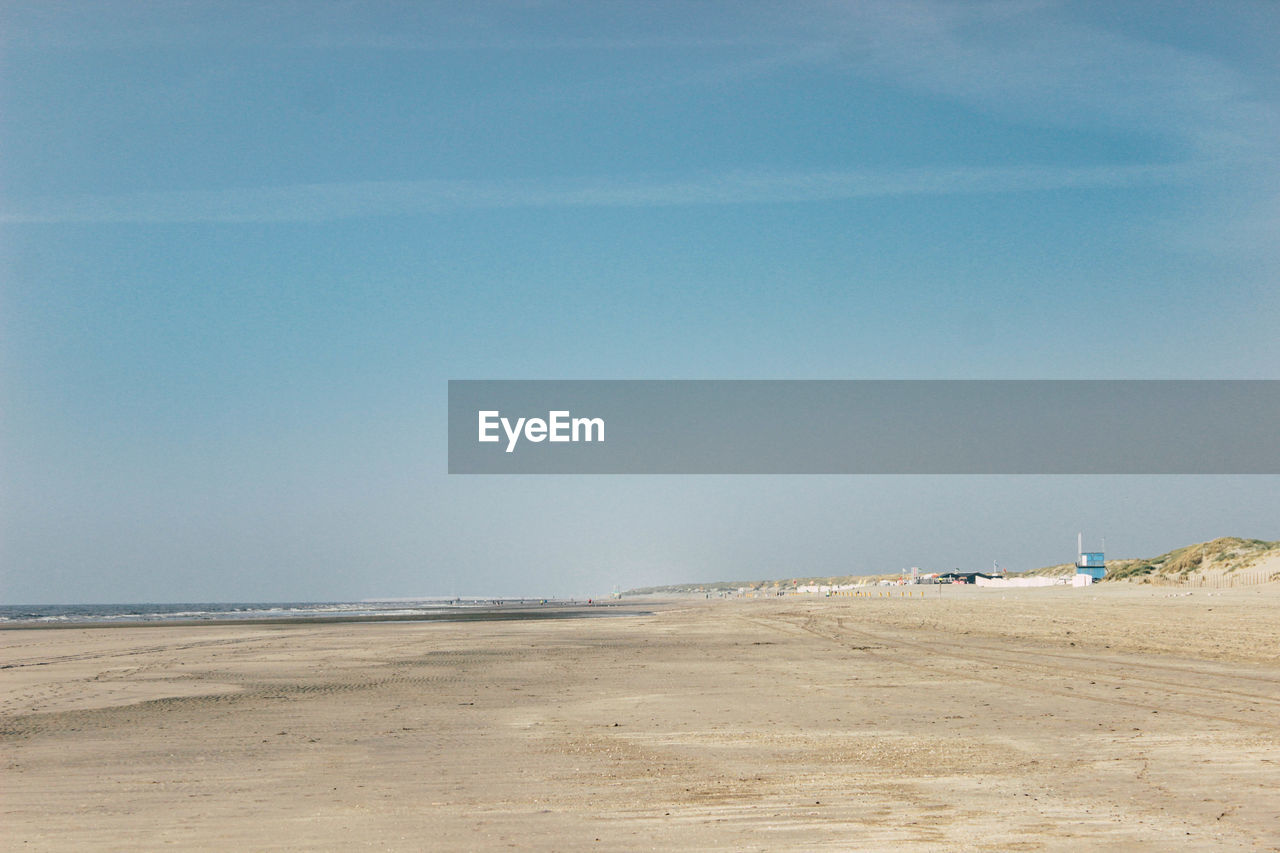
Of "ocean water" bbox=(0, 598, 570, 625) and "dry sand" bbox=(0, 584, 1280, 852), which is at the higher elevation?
"dry sand" bbox=(0, 584, 1280, 852)

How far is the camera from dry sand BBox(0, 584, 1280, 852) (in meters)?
7.28

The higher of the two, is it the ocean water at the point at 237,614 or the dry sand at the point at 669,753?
the dry sand at the point at 669,753

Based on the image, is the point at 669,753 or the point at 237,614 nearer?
the point at 669,753

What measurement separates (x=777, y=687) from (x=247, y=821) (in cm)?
Answer: 1025

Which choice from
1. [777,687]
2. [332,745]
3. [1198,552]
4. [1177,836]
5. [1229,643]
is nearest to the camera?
[1177,836]

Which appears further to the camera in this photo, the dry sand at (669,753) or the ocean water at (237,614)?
the ocean water at (237,614)

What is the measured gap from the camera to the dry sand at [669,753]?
7.28 m

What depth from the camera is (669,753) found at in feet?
34.3

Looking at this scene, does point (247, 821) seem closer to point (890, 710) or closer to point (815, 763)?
point (815, 763)

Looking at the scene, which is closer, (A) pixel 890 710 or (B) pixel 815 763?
(B) pixel 815 763

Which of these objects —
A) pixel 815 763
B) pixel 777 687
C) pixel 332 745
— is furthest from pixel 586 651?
pixel 815 763

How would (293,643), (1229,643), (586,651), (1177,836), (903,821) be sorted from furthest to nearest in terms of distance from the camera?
(293,643)
(586,651)
(1229,643)
(903,821)
(1177,836)

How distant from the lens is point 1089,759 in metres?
9.52

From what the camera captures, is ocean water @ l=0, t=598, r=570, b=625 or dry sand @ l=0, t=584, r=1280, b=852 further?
ocean water @ l=0, t=598, r=570, b=625
